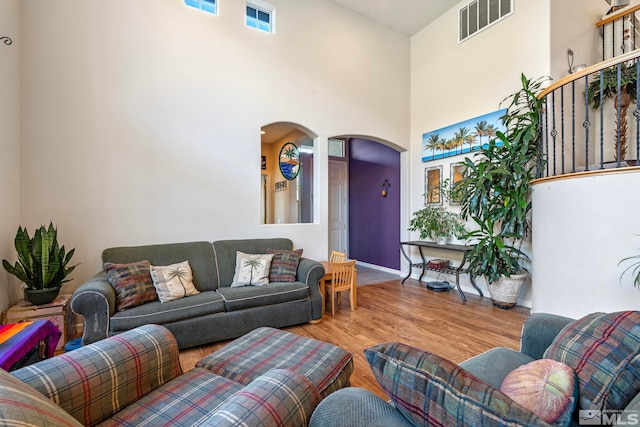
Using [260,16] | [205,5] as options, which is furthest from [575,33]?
[205,5]

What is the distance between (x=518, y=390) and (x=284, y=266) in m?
2.66

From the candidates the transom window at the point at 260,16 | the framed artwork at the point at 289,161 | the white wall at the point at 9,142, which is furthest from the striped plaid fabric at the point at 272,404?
the transom window at the point at 260,16

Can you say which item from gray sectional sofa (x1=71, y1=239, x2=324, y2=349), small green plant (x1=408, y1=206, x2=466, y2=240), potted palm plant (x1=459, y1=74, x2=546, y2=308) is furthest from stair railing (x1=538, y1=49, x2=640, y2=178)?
gray sectional sofa (x1=71, y1=239, x2=324, y2=349)

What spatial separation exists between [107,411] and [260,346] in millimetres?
758

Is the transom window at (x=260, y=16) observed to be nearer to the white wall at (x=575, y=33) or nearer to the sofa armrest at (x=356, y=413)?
the white wall at (x=575, y=33)

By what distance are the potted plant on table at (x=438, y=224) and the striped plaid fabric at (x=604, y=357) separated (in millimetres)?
3507

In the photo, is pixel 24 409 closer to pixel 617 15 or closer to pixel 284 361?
pixel 284 361

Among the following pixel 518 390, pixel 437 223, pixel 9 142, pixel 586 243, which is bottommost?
pixel 518 390

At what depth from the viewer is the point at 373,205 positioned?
6480mm

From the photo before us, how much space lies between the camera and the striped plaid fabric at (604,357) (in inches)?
36.8

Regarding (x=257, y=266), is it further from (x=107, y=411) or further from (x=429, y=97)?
(x=429, y=97)

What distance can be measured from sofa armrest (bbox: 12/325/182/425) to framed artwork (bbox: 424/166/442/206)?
4529 millimetres

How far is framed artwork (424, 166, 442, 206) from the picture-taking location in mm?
4918

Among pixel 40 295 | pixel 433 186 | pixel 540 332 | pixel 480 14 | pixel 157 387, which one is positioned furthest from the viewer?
pixel 433 186
